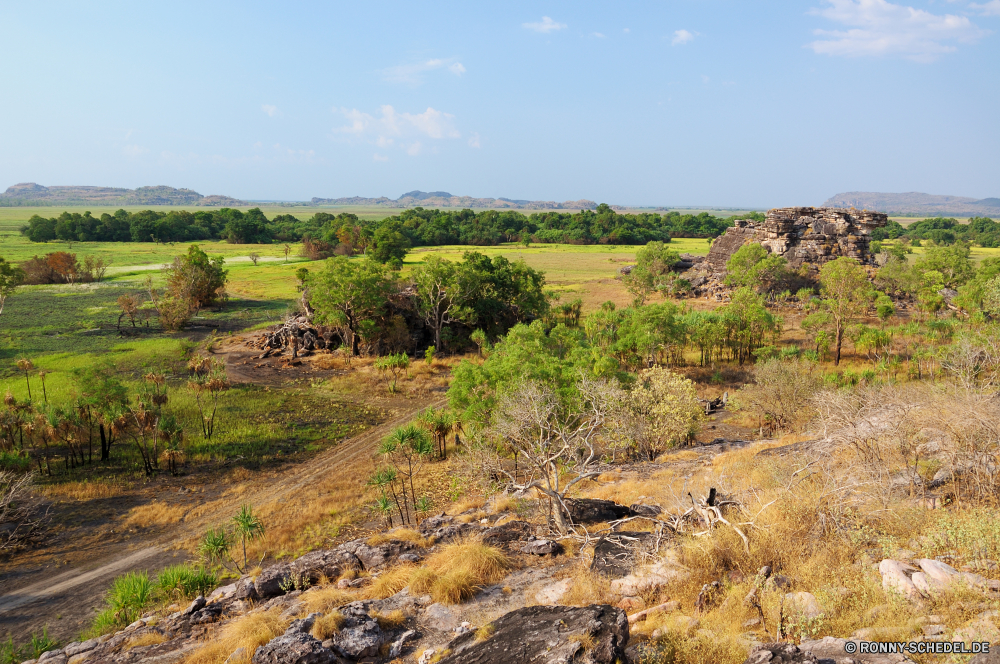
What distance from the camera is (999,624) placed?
298 inches

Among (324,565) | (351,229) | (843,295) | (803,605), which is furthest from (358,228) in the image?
(803,605)

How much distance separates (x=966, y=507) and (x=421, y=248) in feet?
452

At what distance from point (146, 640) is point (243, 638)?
336 cm

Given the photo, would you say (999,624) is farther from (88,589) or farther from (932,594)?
(88,589)

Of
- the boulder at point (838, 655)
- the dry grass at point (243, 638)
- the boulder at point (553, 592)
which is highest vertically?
the boulder at point (838, 655)

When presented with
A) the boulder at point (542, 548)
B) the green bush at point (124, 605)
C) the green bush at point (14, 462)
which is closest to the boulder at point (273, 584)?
the green bush at point (124, 605)

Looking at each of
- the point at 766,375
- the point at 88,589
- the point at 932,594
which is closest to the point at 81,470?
the point at 88,589

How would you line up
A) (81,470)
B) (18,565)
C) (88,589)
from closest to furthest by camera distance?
(88,589) < (18,565) < (81,470)

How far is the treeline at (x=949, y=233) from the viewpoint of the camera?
459 ft

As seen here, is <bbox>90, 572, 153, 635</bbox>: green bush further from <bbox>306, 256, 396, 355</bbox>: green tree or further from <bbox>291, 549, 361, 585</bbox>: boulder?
<bbox>306, 256, 396, 355</bbox>: green tree

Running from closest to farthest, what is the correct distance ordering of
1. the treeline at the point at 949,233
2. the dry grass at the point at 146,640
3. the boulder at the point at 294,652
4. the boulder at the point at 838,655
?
the boulder at the point at 838,655 < the boulder at the point at 294,652 < the dry grass at the point at 146,640 < the treeline at the point at 949,233

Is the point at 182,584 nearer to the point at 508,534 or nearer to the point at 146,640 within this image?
the point at 146,640

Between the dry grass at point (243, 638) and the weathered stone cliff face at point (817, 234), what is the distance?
7732 centimetres

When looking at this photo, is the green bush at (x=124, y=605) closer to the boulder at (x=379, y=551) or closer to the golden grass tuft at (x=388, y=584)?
the boulder at (x=379, y=551)
